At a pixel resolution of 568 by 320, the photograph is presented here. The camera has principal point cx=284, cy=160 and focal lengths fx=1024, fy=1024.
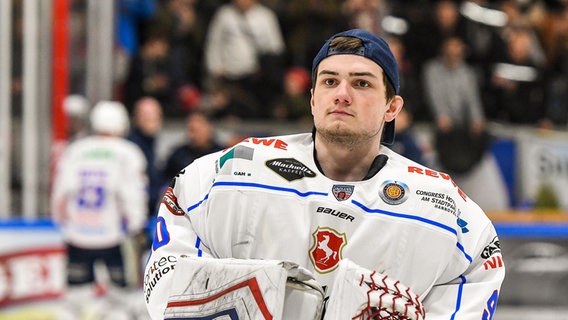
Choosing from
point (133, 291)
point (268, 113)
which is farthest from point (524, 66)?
point (133, 291)

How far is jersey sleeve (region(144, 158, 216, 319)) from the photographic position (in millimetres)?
2705

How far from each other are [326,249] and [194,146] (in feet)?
17.3

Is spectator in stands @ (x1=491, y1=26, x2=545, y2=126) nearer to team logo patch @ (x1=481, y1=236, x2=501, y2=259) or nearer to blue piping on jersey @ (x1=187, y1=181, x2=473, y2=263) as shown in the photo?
team logo patch @ (x1=481, y1=236, x2=501, y2=259)

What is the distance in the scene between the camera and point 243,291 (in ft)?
8.27

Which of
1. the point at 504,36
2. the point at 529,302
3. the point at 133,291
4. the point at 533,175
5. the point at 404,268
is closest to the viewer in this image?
the point at 404,268

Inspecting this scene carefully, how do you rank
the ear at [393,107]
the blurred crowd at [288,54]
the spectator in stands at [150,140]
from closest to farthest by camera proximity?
the ear at [393,107]
the spectator in stands at [150,140]
the blurred crowd at [288,54]

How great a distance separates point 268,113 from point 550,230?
3.05 meters

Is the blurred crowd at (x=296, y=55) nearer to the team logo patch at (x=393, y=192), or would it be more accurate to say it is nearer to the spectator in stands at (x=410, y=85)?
the spectator in stands at (x=410, y=85)

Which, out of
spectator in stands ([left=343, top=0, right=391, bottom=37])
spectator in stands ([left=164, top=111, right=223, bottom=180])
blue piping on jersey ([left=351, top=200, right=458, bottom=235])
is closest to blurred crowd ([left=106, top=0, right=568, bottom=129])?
spectator in stands ([left=343, top=0, right=391, bottom=37])

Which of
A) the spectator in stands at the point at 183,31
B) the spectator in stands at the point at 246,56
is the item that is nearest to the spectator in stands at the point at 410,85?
the spectator in stands at the point at 246,56

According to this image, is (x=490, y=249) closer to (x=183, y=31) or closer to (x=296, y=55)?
(x=296, y=55)

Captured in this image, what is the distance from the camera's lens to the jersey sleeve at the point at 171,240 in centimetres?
271

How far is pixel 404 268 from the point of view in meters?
2.71

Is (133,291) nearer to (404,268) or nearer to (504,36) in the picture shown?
(504,36)
